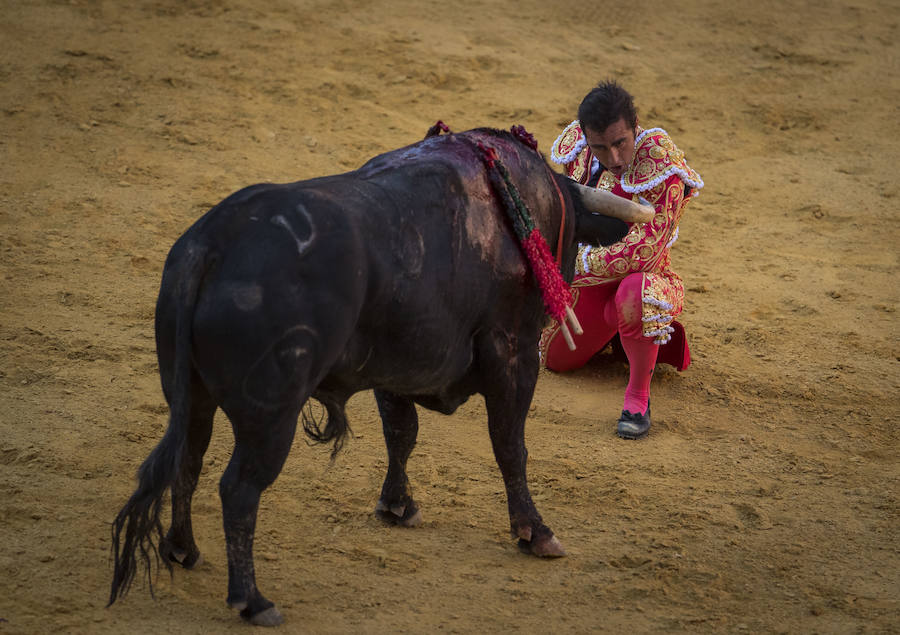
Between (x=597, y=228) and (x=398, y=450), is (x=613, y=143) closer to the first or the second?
(x=597, y=228)

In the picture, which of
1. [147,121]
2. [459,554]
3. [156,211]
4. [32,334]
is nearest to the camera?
[459,554]

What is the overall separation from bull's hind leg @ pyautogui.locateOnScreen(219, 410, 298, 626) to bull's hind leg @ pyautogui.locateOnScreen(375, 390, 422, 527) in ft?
3.02

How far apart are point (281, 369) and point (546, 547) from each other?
145cm

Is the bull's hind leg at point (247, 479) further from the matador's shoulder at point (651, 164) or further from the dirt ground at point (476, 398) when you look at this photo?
the matador's shoulder at point (651, 164)

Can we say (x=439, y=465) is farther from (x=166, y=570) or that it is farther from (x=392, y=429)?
(x=166, y=570)

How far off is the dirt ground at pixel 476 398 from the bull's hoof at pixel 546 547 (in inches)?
2.7

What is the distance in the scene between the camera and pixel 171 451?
3.07 metres

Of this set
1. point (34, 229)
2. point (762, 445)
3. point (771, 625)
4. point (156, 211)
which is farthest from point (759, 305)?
point (34, 229)

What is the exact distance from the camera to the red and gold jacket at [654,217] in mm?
4887

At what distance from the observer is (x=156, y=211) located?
6.94 metres

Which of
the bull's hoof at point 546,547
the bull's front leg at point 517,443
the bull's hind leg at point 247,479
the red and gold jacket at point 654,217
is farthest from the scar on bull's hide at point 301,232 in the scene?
the red and gold jacket at point 654,217

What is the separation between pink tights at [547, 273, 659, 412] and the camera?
16.6 feet

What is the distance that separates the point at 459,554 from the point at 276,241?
5.06ft

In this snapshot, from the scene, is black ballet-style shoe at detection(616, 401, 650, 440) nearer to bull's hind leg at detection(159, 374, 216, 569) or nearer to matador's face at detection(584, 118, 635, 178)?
matador's face at detection(584, 118, 635, 178)
